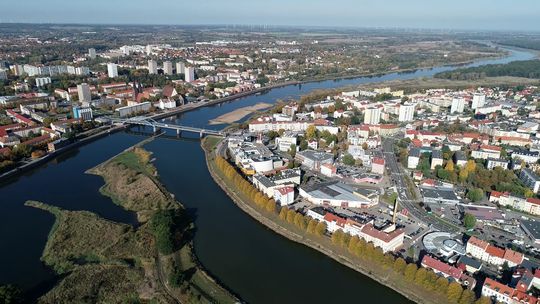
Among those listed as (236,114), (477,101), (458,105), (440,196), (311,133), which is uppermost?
(477,101)

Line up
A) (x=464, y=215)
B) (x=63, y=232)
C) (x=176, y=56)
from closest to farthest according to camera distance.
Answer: (x=63, y=232), (x=464, y=215), (x=176, y=56)

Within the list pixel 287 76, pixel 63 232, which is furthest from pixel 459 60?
pixel 63 232

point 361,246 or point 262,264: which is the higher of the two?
point 361,246

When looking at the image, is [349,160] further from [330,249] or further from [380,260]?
[380,260]

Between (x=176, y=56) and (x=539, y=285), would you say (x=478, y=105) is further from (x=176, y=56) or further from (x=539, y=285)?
(x=176, y=56)

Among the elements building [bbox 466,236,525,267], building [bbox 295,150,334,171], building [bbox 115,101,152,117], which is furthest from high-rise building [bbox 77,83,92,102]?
building [bbox 466,236,525,267]

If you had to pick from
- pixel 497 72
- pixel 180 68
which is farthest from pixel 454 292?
pixel 497 72

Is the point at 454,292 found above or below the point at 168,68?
below
